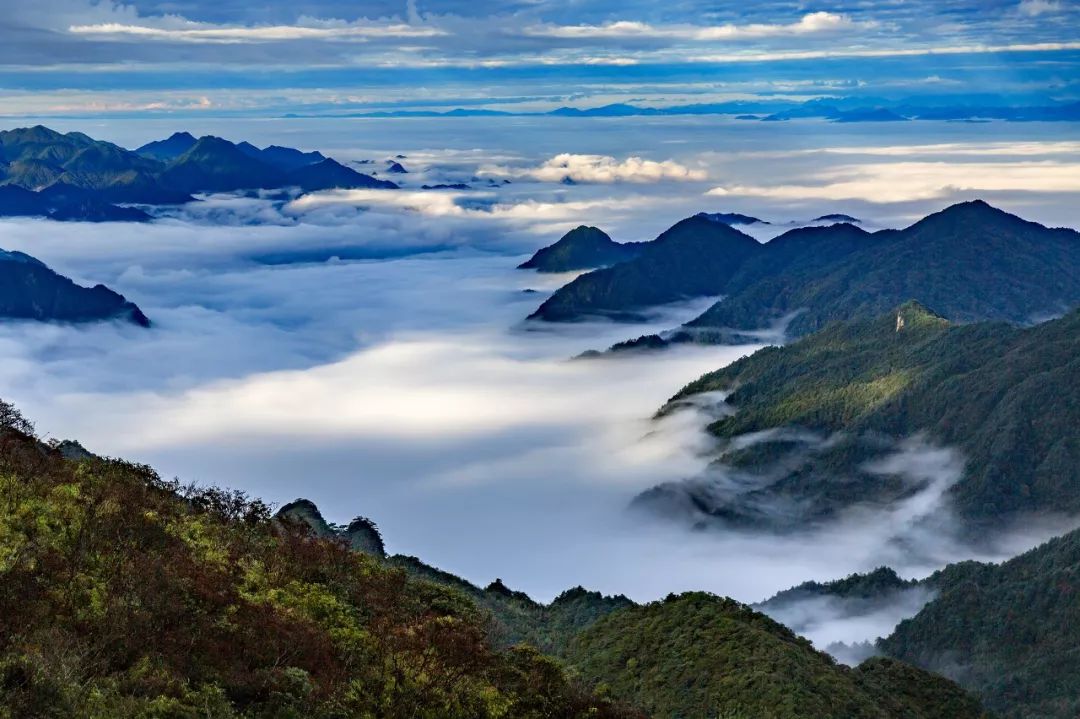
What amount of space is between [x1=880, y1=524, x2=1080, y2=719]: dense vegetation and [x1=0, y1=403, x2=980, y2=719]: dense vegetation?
119m

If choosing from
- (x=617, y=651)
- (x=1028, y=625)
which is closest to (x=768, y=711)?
(x=617, y=651)

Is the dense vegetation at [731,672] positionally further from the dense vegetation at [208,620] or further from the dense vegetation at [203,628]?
the dense vegetation at [203,628]

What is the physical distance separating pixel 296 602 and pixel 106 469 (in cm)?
1622

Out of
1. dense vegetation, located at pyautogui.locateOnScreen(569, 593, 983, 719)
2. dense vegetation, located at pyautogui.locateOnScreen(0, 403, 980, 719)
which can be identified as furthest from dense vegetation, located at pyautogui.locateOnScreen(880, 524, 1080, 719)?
dense vegetation, located at pyautogui.locateOnScreen(0, 403, 980, 719)

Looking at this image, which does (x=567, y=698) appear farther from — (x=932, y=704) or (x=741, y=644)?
(x=932, y=704)

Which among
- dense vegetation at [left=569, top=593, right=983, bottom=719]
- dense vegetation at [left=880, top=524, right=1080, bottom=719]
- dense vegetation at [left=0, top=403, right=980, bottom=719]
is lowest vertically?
dense vegetation at [left=880, top=524, right=1080, bottom=719]

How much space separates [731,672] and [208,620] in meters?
54.0

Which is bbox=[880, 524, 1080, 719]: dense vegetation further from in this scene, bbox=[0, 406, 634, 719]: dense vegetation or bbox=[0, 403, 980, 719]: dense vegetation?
bbox=[0, 406, 634, 719]: dense vegetation

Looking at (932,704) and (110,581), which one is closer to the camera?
(110,581)

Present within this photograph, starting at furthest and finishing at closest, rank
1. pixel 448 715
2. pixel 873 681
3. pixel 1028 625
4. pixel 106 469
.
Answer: pixel 1028 625 → pixel 873 681 → pixel 106 469 → pixel 448 715

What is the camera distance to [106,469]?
49031mm

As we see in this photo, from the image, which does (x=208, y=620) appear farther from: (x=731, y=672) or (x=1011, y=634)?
(x=1011, y=634)

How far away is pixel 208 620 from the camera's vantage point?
3262cm

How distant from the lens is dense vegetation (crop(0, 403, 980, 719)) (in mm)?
28031
